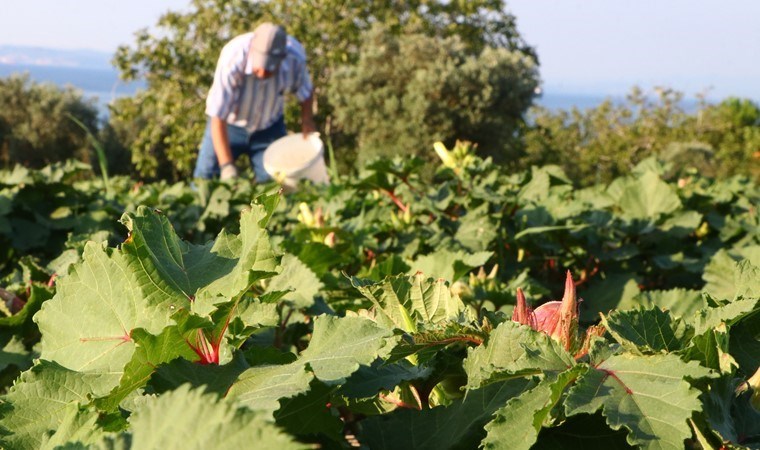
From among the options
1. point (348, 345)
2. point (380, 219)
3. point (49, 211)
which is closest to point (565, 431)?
point (348, 345)

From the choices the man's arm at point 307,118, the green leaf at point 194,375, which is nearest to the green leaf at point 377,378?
the green leaf at point 194,375

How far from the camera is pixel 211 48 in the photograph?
1612 cm

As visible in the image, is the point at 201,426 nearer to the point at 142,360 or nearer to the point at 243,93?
the point at 142,360

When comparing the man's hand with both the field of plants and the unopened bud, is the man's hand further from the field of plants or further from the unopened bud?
the unopened bud

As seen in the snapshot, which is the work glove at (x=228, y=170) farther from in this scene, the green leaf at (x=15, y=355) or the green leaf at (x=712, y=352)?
the green leaf at (x=712, y=352)

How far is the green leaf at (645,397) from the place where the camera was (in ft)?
2.49

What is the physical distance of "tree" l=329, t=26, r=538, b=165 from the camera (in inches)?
616

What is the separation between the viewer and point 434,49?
16.2 meters

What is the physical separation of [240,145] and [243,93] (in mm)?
436

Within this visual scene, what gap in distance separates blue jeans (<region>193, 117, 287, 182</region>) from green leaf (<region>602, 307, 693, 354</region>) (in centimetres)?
590

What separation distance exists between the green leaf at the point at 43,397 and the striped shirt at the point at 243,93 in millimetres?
5757

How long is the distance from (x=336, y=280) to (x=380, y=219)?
2.92 feet

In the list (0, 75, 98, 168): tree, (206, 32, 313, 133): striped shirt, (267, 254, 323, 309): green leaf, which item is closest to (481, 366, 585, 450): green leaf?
(267, 254, 323, 309): green leaf

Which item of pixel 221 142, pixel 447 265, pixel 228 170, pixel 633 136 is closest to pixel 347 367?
pixel 447 265
